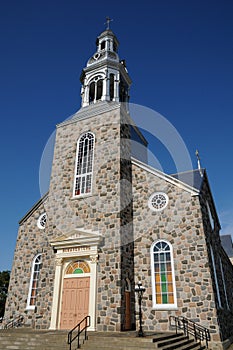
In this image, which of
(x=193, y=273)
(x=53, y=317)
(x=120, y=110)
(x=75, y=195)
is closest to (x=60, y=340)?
(x=53, y=317)

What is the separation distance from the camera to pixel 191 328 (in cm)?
1127

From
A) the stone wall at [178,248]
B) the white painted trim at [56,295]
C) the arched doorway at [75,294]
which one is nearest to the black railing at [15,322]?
the white painted trim at [56,295]

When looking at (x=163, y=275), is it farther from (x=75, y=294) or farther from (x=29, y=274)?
(x=29, y=274)

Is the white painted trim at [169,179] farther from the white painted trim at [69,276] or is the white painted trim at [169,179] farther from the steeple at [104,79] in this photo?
the steeple at [104,79]

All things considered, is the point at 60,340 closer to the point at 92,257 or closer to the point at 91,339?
the point at 91,339

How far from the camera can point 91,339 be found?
9391mm

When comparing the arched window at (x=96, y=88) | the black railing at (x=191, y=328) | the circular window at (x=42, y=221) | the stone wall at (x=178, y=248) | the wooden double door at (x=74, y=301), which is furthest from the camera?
the arched window at (x=96, y=88)

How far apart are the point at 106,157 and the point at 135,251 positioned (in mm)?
5226

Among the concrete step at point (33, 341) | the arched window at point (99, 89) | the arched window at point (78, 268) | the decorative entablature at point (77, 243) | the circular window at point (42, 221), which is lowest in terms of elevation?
the concrete step at point (33, 341)

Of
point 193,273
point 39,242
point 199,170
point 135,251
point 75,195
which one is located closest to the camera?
point 193,273

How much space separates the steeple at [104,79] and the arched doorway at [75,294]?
35.9 feet

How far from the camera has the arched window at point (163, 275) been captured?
12.2m

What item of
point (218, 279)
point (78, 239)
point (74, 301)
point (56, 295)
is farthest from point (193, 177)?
point (56, 295)

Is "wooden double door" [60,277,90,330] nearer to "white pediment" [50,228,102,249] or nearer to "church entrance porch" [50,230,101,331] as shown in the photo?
"church entrance porch" [50,230,101,331]
